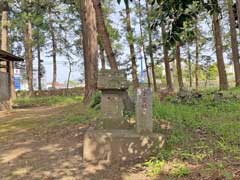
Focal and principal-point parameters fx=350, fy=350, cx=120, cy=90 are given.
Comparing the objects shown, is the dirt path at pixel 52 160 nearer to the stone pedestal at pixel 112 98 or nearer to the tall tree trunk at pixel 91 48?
the stone pedestal at pixel 112 98

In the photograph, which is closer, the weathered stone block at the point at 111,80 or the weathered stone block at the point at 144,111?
the weathered stone block at the point at 144,111

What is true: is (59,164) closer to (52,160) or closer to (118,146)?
(52,160)

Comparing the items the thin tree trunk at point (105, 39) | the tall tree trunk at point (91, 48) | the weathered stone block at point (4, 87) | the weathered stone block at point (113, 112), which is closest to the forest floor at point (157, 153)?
the weathered stone block at point (113, 112)

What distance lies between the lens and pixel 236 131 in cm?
568

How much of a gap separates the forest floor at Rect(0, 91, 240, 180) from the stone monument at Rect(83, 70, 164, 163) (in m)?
0.20

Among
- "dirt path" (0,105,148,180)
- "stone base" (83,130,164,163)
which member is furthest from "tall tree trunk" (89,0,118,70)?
"stone base" (83,130,164,163)

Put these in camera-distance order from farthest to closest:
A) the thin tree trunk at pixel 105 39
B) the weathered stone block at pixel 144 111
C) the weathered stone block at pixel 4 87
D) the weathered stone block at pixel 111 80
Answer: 1. the weathered stone block at pixel 4 87
2. the thin tree trunk at pixel 105 39
3. the weathered stone block at pixel 111 80
4. the weathered stone block at pixel 144 111

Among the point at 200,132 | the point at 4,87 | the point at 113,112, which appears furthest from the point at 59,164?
the point at 4,87

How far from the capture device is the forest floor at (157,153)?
167 inches

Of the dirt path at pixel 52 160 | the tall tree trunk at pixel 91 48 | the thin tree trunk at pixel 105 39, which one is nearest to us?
the dirt path at pixel 52 160

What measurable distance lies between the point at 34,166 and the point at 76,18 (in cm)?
2289

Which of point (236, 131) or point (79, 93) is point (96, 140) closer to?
point (236, 131)

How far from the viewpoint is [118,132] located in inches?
210

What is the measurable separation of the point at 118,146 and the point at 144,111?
0.66 meters
